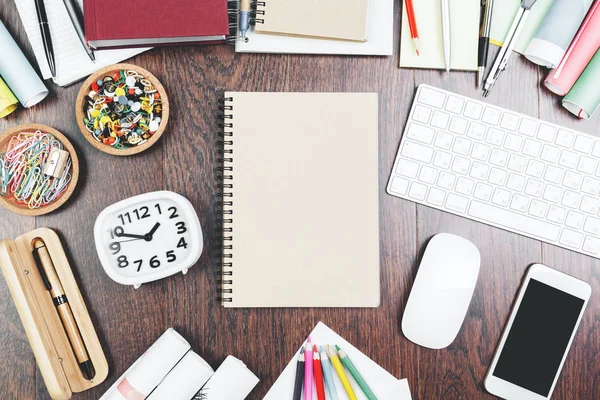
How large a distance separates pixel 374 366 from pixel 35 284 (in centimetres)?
50

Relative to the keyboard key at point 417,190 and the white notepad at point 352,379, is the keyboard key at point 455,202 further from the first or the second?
the white notepad at point 352,379

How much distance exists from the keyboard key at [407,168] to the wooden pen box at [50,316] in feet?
1.66

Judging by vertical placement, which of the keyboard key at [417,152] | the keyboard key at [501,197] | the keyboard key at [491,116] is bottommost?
the keyboard key at [501,197]

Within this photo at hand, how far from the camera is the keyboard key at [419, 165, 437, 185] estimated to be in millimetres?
720

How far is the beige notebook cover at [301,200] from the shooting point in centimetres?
71

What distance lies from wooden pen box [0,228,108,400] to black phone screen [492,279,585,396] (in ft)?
1.95

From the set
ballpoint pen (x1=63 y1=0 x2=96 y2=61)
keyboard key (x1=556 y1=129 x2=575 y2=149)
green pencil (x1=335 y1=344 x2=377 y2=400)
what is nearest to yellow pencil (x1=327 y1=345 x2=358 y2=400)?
green pencil (x1=335 y1=344 x2=377 y2=400)

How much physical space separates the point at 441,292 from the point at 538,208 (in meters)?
0.20

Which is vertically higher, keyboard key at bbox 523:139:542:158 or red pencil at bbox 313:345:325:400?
keyboard key at bbox 523:139:542:158

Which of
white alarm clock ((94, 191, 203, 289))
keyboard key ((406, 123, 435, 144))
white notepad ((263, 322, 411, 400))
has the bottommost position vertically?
white notepad ((263, 322, 411, 400))

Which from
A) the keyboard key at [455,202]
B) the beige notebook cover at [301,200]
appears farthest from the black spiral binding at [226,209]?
the keyboard key at [455,202]

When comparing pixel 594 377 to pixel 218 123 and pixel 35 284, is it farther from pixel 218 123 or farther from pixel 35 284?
pixel 35 284

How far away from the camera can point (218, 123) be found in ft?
2.38

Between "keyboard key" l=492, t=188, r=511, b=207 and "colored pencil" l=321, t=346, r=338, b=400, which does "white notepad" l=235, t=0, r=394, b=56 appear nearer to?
"keyboard key" l=492, t=188, r=511, b=207
